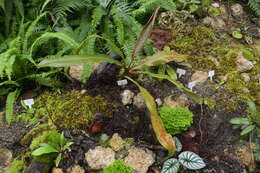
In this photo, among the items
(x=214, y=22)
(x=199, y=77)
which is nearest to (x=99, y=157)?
(x=199, y=77)

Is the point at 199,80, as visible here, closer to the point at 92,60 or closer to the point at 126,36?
the point at 126,36

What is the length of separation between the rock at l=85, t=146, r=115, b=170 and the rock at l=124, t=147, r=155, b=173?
12 centimetres

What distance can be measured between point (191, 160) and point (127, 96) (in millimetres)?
738

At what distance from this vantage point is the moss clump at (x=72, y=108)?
1914 millimetres

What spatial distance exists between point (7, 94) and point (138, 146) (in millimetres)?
1335

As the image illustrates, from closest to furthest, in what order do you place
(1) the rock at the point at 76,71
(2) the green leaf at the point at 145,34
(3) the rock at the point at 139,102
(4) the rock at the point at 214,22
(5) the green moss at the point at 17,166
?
(5) the green moss at the point at 17,166
(2) the green leaf at the point at 145,34
(3) the rock at the point at 139,102
(1) the rock at the point at 76,71
(4) the rock at the point at 214,22

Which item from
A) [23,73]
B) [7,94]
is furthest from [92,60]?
[7,94]

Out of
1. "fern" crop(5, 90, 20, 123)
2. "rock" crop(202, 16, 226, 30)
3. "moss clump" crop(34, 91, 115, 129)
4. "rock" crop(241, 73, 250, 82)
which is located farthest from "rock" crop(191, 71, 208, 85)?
"fern" crop(5, 90, 20, 123)

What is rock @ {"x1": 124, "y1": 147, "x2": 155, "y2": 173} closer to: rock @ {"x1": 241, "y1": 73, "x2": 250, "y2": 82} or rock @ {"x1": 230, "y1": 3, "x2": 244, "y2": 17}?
rock @ {"x1": 241, "y1": 73, "x2": 250, "y2": 82}

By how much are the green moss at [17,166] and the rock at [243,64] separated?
2083mm

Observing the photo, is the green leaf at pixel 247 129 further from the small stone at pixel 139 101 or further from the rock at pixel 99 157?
the rock at pixel 99 157

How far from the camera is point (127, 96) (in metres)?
2.03

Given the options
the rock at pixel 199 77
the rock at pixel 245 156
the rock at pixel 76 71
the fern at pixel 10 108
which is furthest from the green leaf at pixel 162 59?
the fern at pixel 10 108

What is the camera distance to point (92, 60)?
1777 mm
